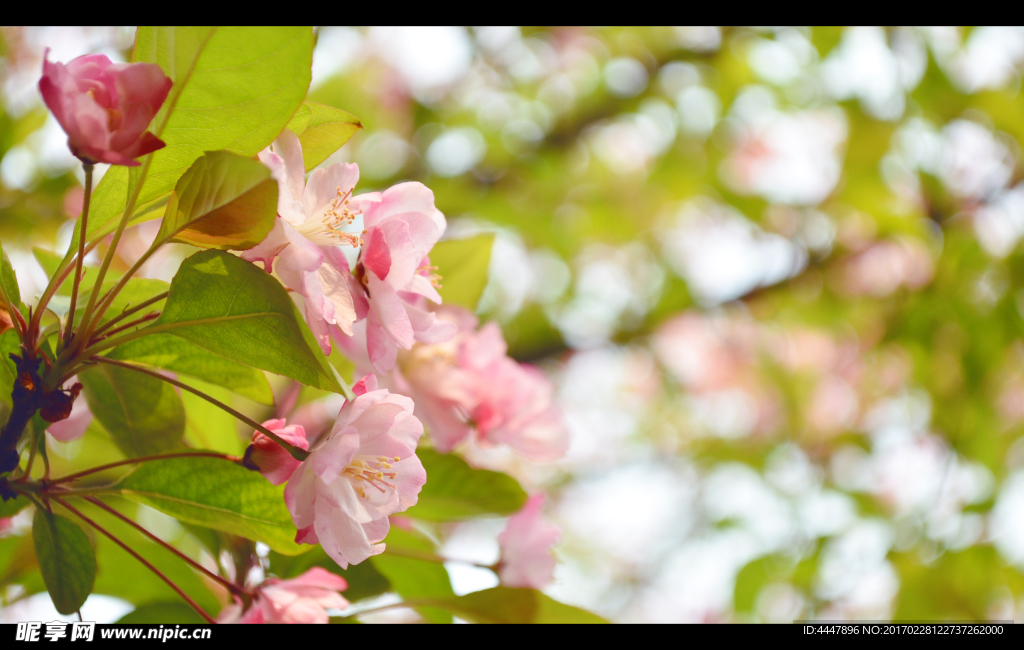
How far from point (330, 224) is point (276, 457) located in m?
0.17

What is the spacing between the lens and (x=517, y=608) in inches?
25.9

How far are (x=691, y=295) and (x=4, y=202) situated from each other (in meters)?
1.88

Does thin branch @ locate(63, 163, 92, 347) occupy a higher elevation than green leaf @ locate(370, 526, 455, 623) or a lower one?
higher

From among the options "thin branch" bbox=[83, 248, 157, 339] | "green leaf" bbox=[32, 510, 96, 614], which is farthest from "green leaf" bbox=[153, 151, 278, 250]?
"green leaf" bbox=[32, 510, 96, 614]

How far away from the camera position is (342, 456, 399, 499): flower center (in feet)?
1.67

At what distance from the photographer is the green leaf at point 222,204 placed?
0.41 metres

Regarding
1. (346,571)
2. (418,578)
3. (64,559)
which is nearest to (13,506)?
(64,559)

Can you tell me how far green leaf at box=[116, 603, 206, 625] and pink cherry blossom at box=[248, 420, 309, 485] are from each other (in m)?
0.31

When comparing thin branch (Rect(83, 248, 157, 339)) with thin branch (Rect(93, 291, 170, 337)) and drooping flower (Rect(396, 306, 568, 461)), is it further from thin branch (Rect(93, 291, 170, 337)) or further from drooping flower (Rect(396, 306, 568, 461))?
drooping flower (Rect(396, 306, 568, 461))

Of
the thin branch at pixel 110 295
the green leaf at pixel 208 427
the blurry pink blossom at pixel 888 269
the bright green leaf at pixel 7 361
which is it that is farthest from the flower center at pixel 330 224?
the blurry pink blossom at pixel 888 269

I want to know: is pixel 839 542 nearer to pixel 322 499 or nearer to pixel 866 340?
pixel 866 340

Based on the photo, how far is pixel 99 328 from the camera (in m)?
0.48

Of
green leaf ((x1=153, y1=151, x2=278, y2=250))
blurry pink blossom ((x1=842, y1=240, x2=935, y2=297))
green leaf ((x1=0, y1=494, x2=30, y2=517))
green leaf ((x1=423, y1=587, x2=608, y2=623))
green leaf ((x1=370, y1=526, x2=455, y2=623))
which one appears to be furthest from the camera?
blurry pink blossom ((x1=842, y1=240, x2=935, y2=297))

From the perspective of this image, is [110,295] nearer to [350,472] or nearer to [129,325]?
[129,325]
